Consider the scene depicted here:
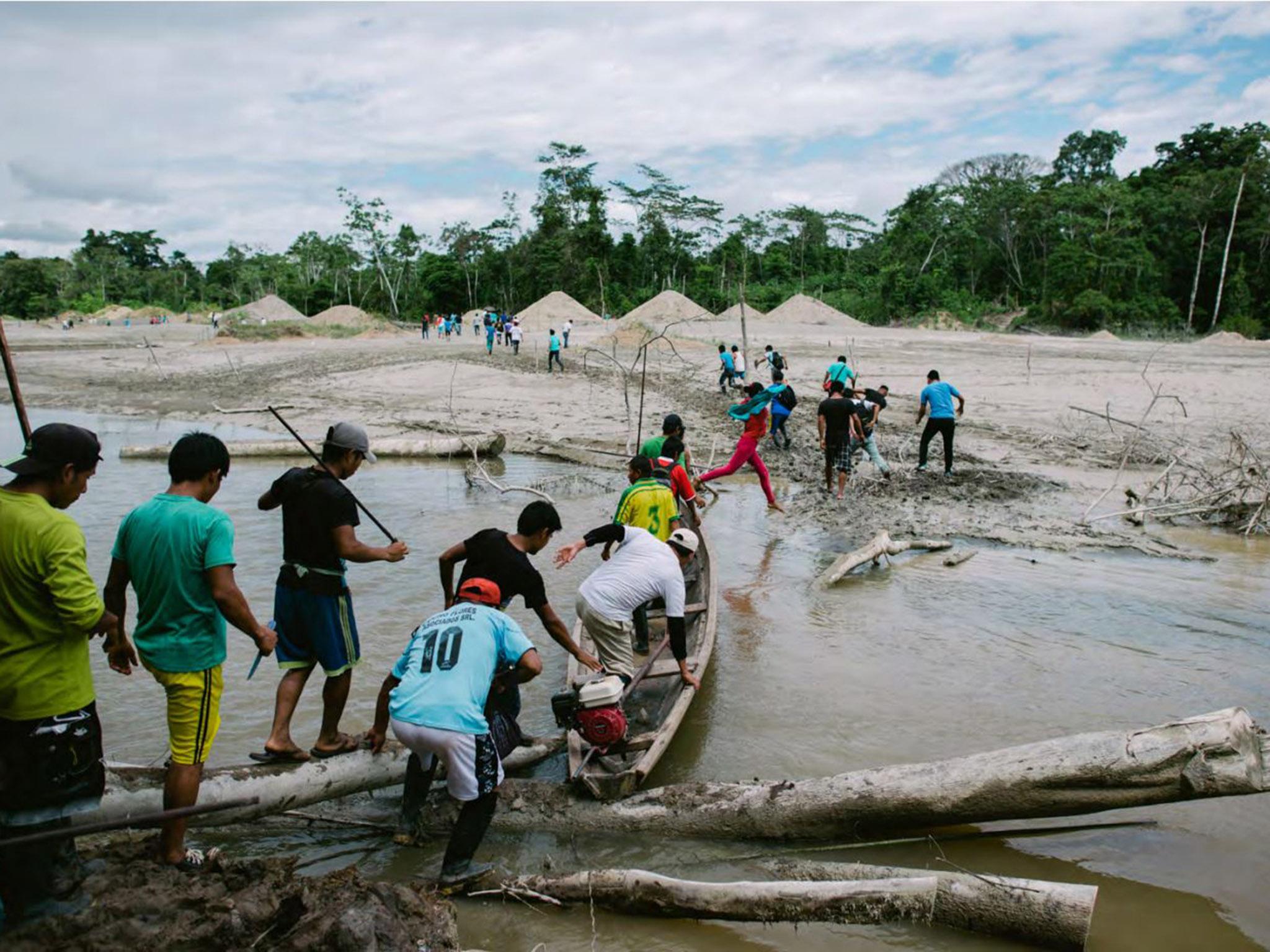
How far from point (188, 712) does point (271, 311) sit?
160 ft

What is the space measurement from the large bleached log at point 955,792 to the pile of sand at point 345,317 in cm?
4180

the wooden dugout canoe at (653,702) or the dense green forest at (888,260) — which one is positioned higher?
the dense green forest at (888,260)

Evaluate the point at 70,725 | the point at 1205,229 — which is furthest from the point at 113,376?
the point at 1205,229

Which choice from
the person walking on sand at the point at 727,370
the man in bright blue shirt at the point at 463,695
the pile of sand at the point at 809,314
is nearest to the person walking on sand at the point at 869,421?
the person walking on sand at the point at 727,370

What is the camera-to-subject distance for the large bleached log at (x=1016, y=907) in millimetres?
3254

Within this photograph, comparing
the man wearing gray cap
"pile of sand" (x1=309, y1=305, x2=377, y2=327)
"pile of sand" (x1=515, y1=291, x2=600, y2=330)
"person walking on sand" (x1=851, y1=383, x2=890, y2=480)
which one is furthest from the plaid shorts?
"pile of sand" (x1=309, y1=305, x2=377, y2=327)

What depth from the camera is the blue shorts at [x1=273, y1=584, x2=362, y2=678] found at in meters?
4.02

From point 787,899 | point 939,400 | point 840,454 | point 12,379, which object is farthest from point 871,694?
point 939,400

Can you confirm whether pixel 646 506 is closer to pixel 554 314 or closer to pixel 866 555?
pixel 866 555

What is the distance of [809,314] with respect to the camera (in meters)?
37.9

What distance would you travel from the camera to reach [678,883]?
3.37 metres

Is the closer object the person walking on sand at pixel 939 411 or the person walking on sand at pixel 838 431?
the person walking on sand at pixel 838 431

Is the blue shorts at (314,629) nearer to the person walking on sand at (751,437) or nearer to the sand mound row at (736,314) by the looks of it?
the person walking on sand at (751,437)

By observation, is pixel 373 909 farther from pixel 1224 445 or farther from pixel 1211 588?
pixel 1224 445
